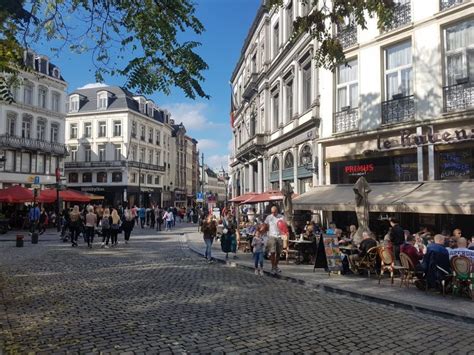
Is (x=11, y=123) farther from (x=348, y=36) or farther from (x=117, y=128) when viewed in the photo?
(x=348, y=36)

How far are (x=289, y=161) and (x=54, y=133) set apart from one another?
1234 inches

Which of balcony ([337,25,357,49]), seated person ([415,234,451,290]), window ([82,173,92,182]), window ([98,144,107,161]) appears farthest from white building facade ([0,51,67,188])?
seated person ([415,234,451,290])

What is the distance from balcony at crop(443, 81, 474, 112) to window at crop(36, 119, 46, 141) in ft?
133

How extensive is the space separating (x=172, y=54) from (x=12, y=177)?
39762 millimetres

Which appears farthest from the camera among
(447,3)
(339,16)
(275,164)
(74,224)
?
(275,164)

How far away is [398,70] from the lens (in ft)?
54.3

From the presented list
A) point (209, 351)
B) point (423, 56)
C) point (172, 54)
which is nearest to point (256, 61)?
point (423, 56)

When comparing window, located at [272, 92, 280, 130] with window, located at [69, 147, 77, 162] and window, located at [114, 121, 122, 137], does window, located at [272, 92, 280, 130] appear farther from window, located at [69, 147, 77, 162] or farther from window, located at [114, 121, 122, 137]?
window, located at [69, 147, 77, 162]

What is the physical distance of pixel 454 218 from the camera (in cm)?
1398

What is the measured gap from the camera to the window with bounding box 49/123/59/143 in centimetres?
4625

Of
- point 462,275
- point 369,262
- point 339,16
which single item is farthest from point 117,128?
point 462,275

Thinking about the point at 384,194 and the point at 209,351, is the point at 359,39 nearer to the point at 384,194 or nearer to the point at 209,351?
the point at 384,194

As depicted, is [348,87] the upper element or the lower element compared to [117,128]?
lower

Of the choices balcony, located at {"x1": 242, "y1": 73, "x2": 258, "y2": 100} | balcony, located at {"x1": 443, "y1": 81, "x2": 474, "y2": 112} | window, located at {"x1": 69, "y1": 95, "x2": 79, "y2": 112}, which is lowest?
balcony, located at {"x1": 443, "y1": 81, "x2": 474, "y2": 112}
